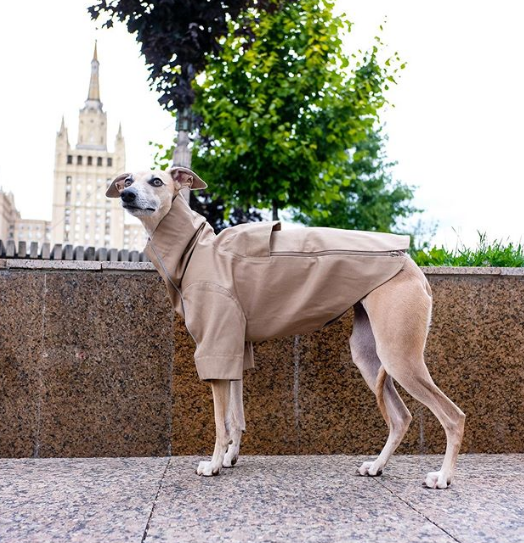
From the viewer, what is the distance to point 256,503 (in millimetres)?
3225

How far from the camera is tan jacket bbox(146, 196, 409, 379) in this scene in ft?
12.3

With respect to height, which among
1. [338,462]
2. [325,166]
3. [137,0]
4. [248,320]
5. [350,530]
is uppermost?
[137,0]

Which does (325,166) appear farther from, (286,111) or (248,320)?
(248,320)

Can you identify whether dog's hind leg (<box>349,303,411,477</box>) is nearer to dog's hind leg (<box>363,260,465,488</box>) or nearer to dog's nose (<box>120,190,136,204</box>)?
dog's hind leg (<box>363,260,465,488</box>)

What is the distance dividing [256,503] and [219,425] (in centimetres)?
68

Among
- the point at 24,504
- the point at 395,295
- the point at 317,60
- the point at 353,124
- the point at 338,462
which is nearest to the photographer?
the point at 24,504

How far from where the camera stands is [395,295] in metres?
3.69

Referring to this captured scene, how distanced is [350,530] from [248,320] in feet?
4.85

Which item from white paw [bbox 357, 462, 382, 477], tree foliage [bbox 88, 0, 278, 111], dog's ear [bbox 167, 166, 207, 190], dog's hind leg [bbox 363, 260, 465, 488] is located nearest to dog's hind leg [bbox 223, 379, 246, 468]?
white paw [bbox 357, 462, 382, 477]

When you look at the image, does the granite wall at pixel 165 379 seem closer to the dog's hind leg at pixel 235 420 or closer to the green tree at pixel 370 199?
the dog's hind leg at pixel 235 420

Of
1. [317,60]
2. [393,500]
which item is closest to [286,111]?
[317,60]

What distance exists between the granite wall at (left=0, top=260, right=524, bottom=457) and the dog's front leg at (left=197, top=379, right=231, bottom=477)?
2.63 ft

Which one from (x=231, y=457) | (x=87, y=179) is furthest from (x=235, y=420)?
(x=87, y=179)

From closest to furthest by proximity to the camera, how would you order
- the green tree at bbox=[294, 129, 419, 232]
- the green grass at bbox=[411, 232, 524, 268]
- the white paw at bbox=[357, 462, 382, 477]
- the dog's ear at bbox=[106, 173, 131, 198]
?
the white paw at bbox=[357, 462, 382, 477] < the dog's ear at bbox=[106, 173, 131, 198] < the green grass at bbox=[411, 232, 524, 268] < the green tree at bbox=[294, 129, 419, 232]
